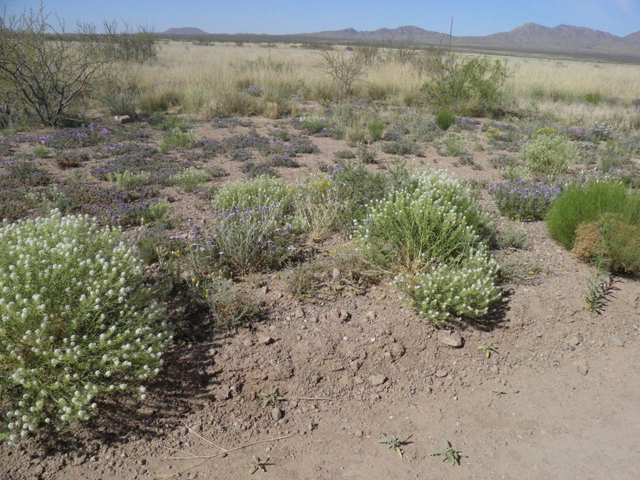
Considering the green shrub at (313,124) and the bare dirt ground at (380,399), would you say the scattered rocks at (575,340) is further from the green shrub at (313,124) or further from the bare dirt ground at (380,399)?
the green shrub at (313,124)

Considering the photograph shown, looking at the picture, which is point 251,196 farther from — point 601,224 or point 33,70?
point 33,70

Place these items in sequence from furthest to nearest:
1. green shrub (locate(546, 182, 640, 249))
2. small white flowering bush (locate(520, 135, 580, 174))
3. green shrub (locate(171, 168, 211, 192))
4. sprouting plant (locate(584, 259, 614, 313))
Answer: small white flowering bush (locate(520, 135, 580, 174)) → green shrub (locate(171, 168, 211, 192)) → green shrub (locate(546, 182, 640, 249)) → sprouting plant (locate(584, 259, 614, 313))

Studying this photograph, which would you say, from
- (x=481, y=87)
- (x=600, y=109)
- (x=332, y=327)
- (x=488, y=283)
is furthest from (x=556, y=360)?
(x=600, y=109)

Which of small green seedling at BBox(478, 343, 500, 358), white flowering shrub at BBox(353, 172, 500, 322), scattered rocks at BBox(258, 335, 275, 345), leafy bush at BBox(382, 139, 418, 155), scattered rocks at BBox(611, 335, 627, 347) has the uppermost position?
leafy bush at BBox(382, 139, 418, 155)

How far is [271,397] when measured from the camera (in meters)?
3.07

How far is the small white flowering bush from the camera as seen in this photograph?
25.0ft

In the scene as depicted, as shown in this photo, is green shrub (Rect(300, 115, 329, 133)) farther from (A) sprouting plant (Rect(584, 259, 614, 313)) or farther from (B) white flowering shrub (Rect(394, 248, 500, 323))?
(A) sprouting plant (Rect(584, 259, 614, 313))

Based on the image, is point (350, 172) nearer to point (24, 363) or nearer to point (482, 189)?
point (482, 189)

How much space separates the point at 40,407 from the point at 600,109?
15.5m

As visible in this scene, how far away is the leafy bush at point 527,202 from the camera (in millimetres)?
5449

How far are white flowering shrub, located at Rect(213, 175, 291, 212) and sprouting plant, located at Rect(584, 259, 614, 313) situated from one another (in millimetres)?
3356

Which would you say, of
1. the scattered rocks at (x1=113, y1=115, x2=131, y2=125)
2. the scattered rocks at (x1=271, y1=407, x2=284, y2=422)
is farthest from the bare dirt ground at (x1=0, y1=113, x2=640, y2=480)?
the scattered rocks at (x1=113, y1=115, x2=131, y2=125)

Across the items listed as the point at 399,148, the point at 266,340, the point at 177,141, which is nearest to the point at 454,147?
the point at 399,148

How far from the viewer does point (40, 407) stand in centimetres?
243
